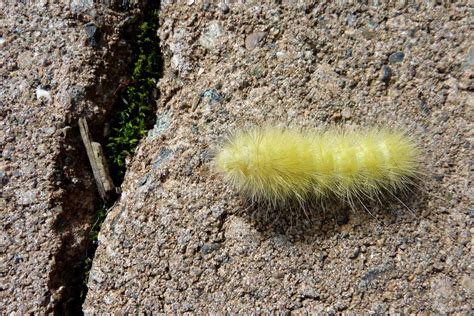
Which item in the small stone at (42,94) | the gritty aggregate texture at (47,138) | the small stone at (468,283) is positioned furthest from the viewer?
the small stone at (42,94)

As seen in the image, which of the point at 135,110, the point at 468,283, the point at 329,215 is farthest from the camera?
the point at 135,110

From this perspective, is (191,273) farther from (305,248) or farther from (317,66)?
(317,66)

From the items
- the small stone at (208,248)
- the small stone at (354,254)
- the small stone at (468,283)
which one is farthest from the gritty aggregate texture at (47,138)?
the small stone at (468,283)

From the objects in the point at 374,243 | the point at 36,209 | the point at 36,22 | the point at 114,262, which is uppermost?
the point at 36,22

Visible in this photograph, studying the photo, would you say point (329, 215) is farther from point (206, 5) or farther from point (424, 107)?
point (206, 5)

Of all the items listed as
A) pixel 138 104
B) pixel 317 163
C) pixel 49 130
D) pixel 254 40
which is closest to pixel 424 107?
pixel 317 163


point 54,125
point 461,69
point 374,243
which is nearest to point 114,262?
point 54,125

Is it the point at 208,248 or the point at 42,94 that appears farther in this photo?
the point at 42,94

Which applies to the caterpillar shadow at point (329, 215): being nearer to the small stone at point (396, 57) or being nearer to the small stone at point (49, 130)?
the small stone at point (396, 57)
